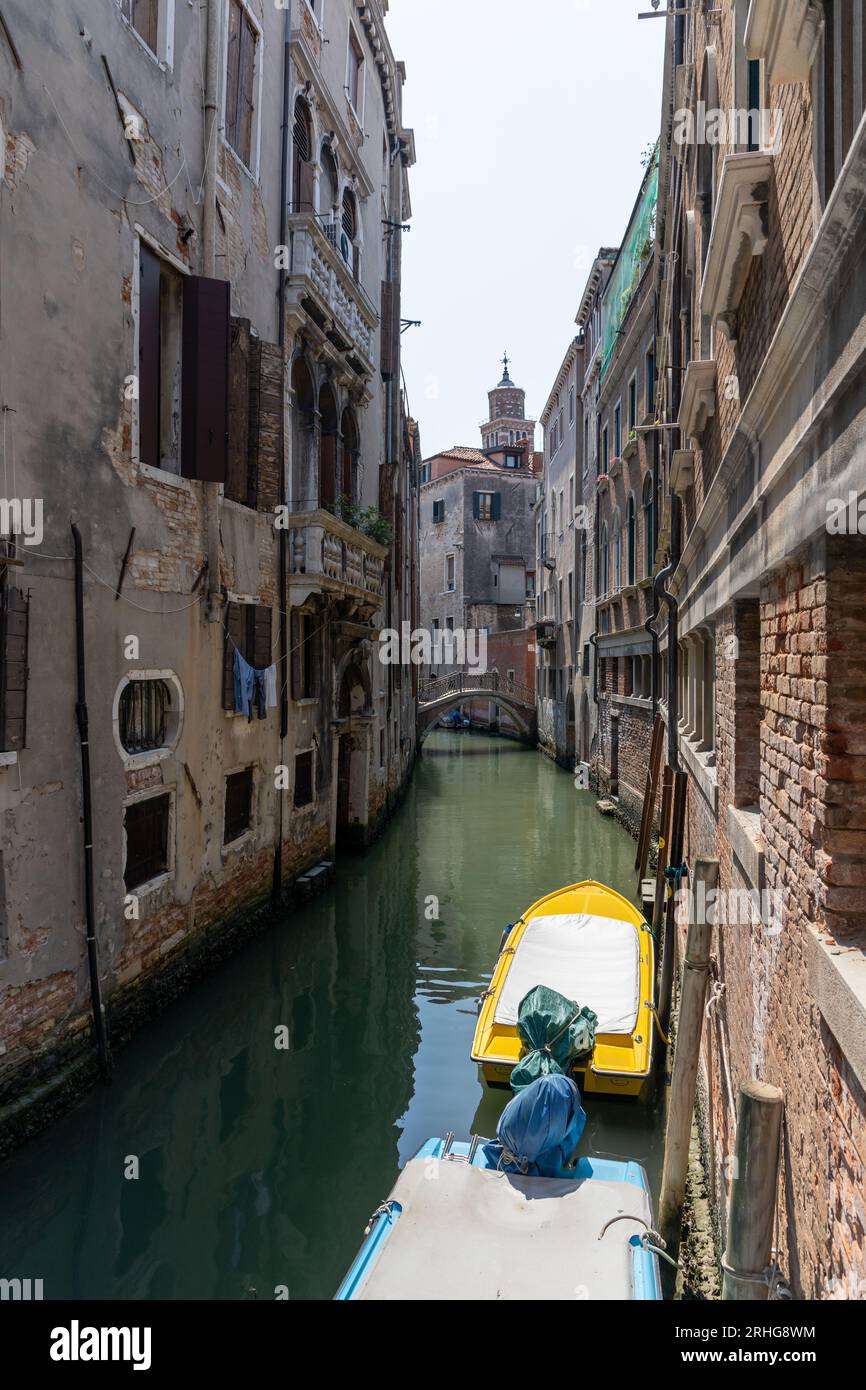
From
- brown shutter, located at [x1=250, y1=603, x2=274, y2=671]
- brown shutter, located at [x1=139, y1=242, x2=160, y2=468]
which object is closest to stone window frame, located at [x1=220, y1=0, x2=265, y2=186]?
brown shutter, located at [x1=139, y1=242, x2=160, y2=468]

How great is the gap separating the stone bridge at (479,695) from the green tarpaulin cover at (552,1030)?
80.6 ft

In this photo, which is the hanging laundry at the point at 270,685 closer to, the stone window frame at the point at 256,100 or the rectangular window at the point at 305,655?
the rectangular window at the point at 305,655

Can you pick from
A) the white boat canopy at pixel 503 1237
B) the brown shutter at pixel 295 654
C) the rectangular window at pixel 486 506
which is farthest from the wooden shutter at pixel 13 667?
the rectangular window at pixel 486 506

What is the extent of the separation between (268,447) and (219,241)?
1.97 m

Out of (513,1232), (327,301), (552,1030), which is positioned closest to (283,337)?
(327,301)

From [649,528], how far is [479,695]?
1791cm

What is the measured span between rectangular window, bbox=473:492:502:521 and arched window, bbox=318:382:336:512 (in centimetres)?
2853

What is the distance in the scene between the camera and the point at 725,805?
16.3ft

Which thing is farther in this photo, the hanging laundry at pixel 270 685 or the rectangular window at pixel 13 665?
the hanging laundry at pixel 270 685

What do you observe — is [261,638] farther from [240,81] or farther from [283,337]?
[240,81]

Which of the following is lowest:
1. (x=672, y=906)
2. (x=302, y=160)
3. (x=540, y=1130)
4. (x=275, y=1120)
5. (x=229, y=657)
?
(x=275, y=1120)

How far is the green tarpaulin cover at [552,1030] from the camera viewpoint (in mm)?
5816

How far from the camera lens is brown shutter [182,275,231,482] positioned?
7820 millimetres

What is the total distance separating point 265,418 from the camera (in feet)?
31.2
